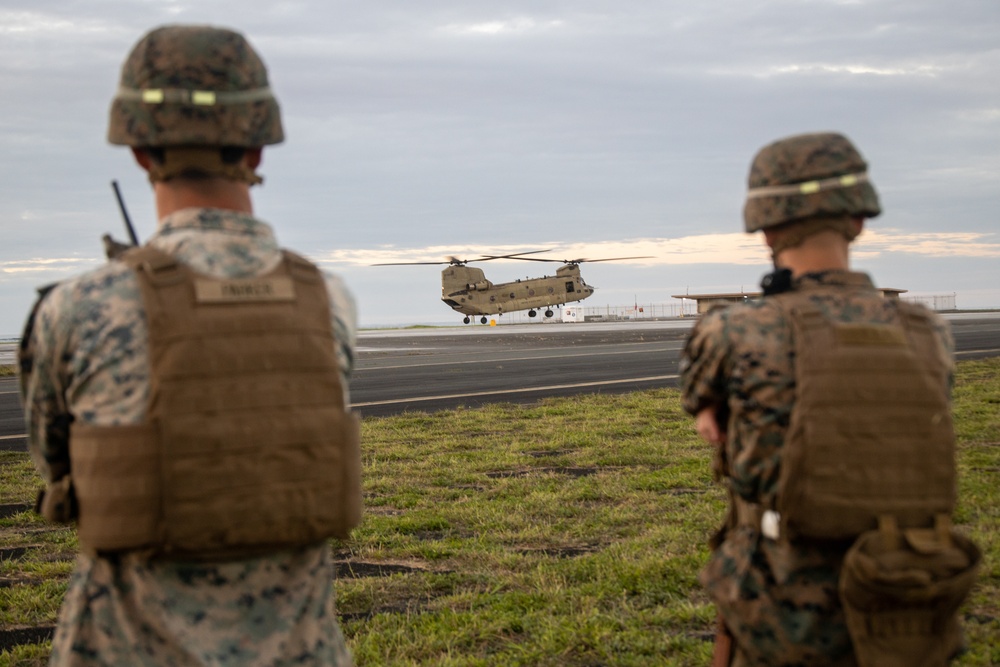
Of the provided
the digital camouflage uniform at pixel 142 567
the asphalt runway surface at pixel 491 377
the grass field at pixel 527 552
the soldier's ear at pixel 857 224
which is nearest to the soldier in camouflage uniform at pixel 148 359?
the digital camouflage uniform at pixel 142 567

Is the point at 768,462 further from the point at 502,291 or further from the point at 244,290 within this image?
the point at 502,291

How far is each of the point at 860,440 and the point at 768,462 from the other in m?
0.24

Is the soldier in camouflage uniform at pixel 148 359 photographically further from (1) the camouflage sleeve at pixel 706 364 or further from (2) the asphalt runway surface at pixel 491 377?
(2) the asphalt runway surface at pixel 491 377

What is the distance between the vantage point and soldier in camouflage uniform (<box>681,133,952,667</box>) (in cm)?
279

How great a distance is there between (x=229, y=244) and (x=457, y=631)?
3.47 metres

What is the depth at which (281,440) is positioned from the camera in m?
2.32

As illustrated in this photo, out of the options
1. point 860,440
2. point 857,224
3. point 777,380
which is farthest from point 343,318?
point 857,224

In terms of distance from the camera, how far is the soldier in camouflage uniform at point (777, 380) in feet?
9.14

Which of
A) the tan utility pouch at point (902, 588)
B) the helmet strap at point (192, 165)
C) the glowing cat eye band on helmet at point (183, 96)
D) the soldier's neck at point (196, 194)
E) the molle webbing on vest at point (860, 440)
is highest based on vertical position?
the glowing cat eye band on helmet at point (183, 96)

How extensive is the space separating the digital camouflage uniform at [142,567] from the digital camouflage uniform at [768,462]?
3.73ft

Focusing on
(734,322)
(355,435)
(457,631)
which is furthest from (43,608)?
(734,322)

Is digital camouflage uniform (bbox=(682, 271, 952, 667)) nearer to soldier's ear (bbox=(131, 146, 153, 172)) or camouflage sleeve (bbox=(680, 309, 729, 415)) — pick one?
camouflage sleeve (bbox=(680, 309, 729, 415))

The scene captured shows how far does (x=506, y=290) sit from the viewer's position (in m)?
67.9

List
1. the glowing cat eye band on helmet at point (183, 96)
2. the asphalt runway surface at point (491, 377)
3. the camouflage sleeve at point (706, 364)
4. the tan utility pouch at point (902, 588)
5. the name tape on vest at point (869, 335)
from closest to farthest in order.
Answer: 1. the glowing cat eye band on helmet at point (183, 96)
2. the tan utility pouch at point (902, 588)
3. the name tape on vest at point (869, 335)
4. the camouflage sleeve at point (706, 364)
5. the asphalt runway surface at point (491, 377)
